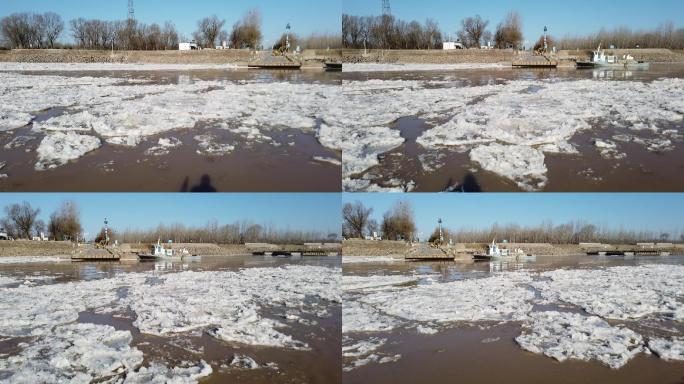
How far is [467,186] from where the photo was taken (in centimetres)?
458

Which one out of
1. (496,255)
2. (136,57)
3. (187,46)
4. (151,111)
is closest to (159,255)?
(151,111)

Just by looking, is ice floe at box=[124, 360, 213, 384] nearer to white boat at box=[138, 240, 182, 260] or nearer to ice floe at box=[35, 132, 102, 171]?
ice floe at box=[35, 132, 102, 171]

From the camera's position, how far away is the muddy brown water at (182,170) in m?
4.54

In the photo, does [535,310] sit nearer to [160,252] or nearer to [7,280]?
[7,280]

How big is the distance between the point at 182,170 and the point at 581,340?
4045 mm

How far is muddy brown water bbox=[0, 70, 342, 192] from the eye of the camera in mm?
4539

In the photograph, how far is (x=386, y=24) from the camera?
61.4ft

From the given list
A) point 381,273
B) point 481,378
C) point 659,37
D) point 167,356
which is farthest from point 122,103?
point 659,37

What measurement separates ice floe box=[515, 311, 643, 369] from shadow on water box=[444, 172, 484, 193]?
136 cm

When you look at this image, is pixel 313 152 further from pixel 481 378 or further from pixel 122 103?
pixel 122 103

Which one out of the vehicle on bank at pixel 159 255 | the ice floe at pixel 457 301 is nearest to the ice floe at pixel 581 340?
the ice floe at pixel 457 301

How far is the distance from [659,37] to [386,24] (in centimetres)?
3046

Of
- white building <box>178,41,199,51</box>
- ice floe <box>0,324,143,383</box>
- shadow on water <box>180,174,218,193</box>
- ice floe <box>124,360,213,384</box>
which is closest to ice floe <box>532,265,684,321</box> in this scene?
ice floe <box>124,360,213,384</box>

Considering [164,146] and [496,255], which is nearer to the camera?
[164,146]
